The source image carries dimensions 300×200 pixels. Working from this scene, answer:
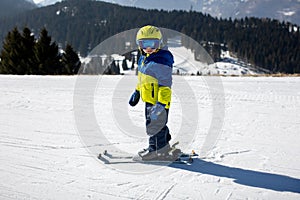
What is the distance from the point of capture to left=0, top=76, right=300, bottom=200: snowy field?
3420 millimetres

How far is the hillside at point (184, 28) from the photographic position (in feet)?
351

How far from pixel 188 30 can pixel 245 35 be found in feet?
86.3

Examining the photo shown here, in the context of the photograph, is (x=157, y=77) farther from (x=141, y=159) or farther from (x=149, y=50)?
(x=141, y=159)

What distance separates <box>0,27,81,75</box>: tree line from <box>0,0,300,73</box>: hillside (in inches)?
2953

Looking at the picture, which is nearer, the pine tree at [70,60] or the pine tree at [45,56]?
the pine tree at [45,56]

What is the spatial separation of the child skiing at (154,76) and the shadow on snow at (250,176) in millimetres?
776

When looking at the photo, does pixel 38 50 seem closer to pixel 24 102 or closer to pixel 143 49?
pixel 24 102

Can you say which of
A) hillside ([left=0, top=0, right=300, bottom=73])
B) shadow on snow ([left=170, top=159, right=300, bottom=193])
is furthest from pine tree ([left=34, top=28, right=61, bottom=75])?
hillside ([left=0, top=0, right=300, bottom=73])

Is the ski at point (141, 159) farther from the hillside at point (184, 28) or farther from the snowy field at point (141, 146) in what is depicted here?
the hillside at point (184, 28)

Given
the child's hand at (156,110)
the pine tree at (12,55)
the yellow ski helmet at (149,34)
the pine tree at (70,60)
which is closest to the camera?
the child's hand at (156,110)

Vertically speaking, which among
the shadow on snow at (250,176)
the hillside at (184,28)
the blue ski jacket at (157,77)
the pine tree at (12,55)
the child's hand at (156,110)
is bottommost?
the shadow on snow at (250,176)

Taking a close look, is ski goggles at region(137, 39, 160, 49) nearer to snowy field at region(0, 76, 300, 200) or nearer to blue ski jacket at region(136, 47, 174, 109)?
blue ski jacket at region(136, 47, 174, 109)

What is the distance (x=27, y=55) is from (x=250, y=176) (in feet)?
89.7

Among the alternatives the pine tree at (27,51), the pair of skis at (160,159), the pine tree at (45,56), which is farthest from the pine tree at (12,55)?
the pair of skis at (160,159)
